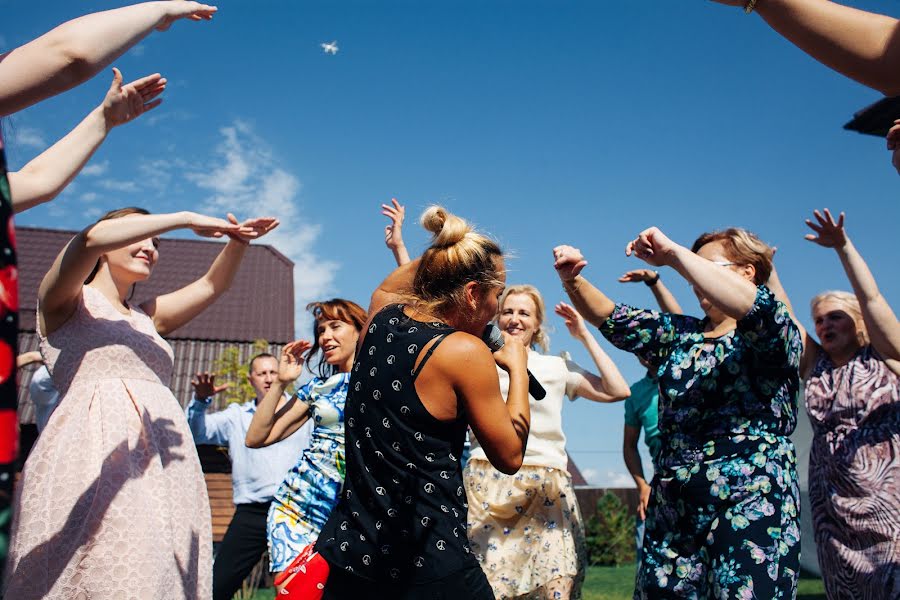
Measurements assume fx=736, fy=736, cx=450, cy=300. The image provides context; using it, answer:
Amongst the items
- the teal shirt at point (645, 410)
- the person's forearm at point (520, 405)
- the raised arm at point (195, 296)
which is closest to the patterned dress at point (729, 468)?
the person's forearm at point (520, 405)

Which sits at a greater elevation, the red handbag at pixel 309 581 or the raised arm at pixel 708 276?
the raised arm at pixel 708 276

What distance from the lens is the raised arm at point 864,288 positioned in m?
3.63

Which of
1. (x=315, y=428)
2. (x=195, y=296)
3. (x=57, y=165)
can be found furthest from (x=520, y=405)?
(x=315, y=428)

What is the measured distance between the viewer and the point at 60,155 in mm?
2225

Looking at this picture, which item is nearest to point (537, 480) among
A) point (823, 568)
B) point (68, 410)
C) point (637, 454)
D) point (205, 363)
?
point (823, 568)

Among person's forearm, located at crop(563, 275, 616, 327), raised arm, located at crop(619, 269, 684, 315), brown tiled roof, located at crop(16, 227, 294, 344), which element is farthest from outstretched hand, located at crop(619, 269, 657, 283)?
brown tiled roof, located at crop(16, 227, 294, 344)

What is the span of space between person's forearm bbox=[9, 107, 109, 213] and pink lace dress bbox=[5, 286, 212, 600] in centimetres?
85

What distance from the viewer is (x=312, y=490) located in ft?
12.8

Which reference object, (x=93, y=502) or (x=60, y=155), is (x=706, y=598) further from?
(x=60, y=155)

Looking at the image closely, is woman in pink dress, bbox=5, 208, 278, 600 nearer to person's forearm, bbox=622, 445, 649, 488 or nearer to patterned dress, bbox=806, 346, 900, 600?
patterned dress, bbox=806, 346, 900, 600

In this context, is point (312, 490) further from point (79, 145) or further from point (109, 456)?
point (79, 145)

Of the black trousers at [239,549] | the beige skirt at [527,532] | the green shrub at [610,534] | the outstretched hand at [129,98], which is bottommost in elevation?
the green shrub at [610,534]

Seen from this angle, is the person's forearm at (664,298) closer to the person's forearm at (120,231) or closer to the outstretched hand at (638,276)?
the outstretched hand at (638,276)

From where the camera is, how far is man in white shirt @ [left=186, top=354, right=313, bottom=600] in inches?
205
